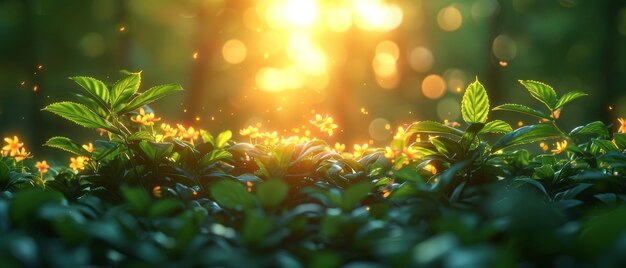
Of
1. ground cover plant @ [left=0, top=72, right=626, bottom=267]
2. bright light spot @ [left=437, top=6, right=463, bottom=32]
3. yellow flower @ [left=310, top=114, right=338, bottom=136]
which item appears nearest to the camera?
ground cover plant @ [left=0, top=72, right=626, bottom=267]

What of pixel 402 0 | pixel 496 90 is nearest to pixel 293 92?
pixel 402 0

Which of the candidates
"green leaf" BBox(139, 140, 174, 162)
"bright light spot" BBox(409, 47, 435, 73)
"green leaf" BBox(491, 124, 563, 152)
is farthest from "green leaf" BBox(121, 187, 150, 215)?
"bright light spot" BBox(409, 47, 435, 73)

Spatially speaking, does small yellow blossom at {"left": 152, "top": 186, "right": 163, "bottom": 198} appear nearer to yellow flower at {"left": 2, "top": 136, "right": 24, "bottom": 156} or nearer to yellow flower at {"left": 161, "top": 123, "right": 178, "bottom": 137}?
yellow flower at {"left": 161, "top": 123, "right": 178, "bottom": 137}

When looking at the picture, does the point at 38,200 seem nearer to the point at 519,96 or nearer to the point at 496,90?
the point at 496,90

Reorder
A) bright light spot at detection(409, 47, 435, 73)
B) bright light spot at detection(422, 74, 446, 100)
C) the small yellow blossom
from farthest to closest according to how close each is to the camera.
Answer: bright light spot at detection(422, 74, 446, 100), bright light spot at detection(409, 47, 435, 73), the small yellow blossom

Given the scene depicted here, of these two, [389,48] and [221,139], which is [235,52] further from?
[221,139]
